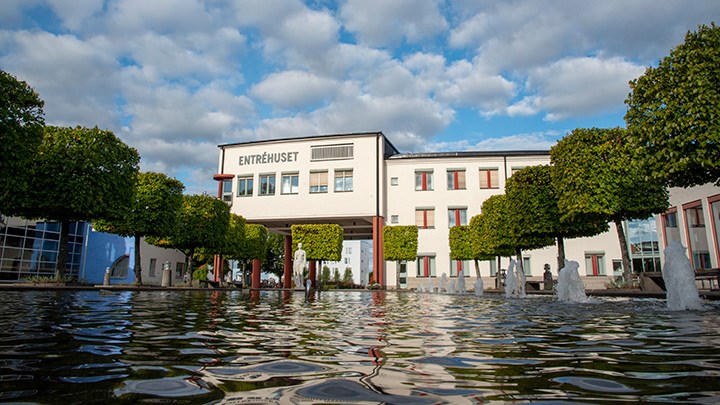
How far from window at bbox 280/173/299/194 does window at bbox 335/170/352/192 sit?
4009 mm

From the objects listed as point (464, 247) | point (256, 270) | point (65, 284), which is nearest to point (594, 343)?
point (65, 284)

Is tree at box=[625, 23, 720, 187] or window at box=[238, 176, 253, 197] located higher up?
window at box=[238, 176, 253, 197]

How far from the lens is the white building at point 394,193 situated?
41688 millimetres

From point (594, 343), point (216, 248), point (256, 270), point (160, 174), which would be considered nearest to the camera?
point (594, 343)

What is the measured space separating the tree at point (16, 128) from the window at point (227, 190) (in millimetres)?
29562

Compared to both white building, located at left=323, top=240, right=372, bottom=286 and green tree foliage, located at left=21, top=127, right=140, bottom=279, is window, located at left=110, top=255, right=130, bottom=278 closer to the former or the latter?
green tree foliage, located at left=21, top=127, right=140, bottom=279

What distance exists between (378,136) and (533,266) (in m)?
18.7

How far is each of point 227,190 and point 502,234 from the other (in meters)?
29.2

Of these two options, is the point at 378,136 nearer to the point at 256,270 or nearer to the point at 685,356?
the point at 256,270

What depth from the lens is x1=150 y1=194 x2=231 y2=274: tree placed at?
27984 millimetres

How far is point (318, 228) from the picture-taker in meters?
38.0

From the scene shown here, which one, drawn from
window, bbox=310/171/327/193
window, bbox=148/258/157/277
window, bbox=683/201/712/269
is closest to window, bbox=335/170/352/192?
window, bbox=310/171/327/193

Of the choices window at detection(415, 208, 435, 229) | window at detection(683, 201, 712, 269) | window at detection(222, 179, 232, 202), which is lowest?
window at detection(683, 201, 712, 269)

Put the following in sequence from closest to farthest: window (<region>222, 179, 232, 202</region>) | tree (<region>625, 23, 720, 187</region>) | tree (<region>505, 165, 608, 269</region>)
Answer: tree (<region>625, 23, 720, 187</region>) → tree (<region>505, 165, 608, 269</region>) → window (<region>222, 179, 232, 202</region>)
